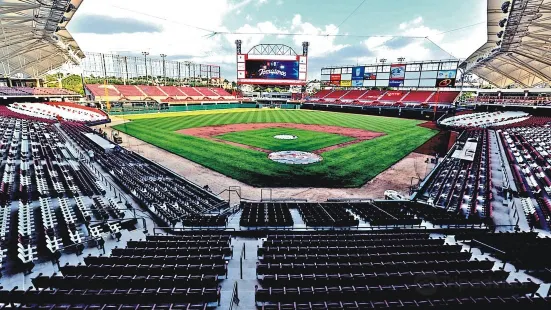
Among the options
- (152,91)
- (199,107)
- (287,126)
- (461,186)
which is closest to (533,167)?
(461,186)

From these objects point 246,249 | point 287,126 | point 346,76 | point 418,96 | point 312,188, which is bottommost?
point 312,188

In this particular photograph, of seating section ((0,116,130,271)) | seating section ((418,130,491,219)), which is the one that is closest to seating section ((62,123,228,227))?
seating section ((0,116,130,271))

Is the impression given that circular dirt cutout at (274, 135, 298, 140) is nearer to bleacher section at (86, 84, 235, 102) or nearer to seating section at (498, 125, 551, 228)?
seating section at (498, 125, 551, 228)

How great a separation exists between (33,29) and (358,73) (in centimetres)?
6974

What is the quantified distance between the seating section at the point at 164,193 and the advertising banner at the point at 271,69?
6127cm

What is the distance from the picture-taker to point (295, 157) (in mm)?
25094

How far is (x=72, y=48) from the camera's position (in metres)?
43.9

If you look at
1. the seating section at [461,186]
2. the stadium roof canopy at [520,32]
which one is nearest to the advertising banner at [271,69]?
the stadium roof canopy at [520,32]

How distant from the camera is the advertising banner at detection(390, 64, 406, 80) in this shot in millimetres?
68494

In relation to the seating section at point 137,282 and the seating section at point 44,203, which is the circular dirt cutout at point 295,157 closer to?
the seating section at point 44,203

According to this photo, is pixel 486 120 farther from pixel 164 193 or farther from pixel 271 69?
pixel 271 69

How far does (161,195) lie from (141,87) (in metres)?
71.6

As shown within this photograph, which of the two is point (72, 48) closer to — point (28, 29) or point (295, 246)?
point (28, 29)

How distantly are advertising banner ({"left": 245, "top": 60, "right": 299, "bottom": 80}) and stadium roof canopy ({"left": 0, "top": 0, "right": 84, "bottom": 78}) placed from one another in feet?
133
